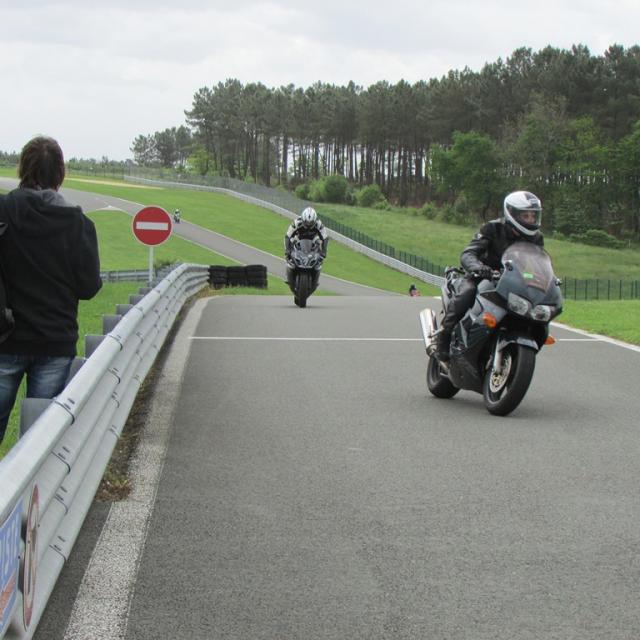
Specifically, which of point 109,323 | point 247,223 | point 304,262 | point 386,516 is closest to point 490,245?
point 109,323

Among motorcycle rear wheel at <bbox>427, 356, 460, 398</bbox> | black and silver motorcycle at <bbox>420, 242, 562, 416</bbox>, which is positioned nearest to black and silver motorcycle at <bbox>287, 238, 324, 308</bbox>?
motorcycle rear wheel at <bbox>427, 356, 460, 398</bbox>

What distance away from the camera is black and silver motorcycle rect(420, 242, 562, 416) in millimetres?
9117

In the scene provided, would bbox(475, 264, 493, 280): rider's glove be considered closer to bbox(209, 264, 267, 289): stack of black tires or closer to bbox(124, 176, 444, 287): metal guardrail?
bbox(209, 264, 267, 289): stack of black tires

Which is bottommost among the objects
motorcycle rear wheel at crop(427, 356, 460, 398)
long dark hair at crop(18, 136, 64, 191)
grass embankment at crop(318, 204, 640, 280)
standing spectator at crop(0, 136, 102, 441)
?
grass embankment at crop(318, 204, 640, 280)

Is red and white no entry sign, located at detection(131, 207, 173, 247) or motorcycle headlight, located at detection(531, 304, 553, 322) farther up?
motorcycle headlight, located at detection(531, 304, 553, 322)

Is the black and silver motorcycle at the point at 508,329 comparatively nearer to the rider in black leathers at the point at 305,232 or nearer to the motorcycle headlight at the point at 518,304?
the motorcycle headlight at the point at 518,304

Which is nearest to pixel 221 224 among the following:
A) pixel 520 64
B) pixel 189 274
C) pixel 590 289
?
pixel 590 289

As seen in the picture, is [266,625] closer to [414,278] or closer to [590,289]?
[590,289]

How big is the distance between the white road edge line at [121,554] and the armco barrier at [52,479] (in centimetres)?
15

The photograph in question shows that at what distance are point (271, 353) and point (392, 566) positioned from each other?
8.87m

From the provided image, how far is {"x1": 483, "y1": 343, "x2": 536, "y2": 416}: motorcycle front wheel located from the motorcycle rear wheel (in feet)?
2.40

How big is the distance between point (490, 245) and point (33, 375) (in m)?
5.03

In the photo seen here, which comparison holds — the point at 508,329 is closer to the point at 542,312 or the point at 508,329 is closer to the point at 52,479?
the point at 542,312

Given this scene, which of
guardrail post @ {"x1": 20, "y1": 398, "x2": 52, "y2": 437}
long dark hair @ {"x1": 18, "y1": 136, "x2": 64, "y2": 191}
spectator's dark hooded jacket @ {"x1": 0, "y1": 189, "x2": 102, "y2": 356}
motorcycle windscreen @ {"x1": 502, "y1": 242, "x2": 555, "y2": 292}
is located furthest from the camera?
motorcycle windscreen @ {"x1": 502, "y1": 242, "x2": 555, "y2": 292}
